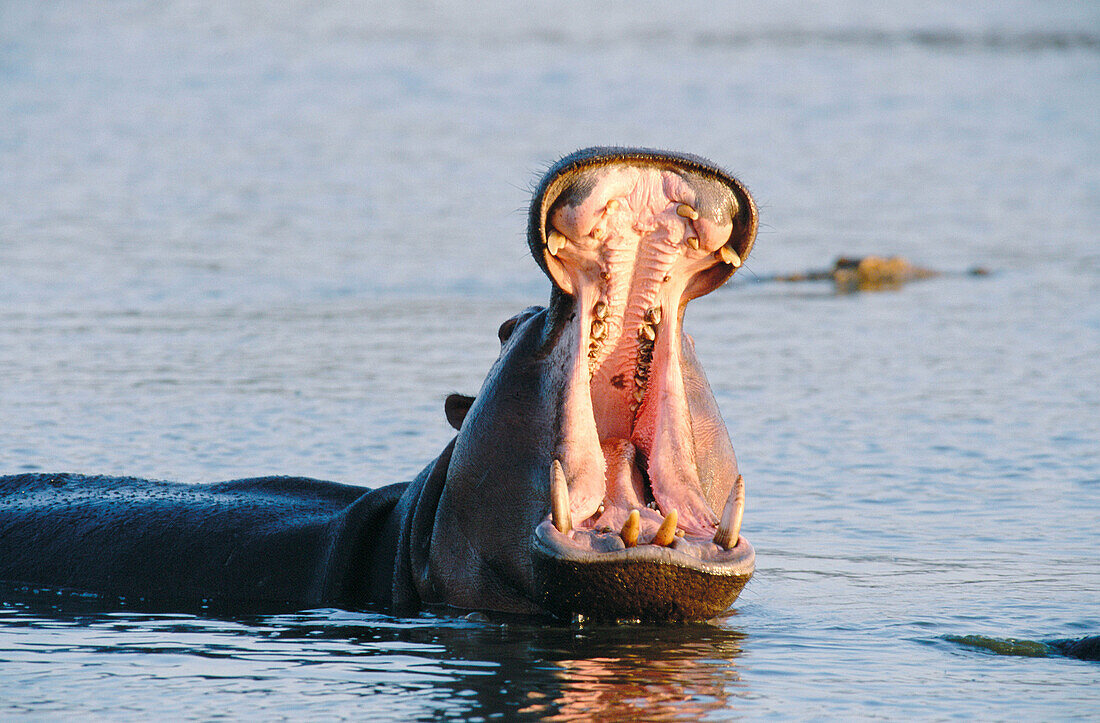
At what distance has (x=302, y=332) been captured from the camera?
Answer: 1134cm

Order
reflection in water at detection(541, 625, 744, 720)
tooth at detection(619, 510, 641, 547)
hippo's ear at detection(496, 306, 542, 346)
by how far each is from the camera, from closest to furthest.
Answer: reflection in water at detection(541, 625, 744, 720)
tooth at detection(619, 510, 641, 547)
hippo's ear at detection(496, 306, 542, 346)

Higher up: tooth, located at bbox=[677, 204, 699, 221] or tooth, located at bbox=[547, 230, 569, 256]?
tooth, located at bbox=[677, 204, 699, 221]

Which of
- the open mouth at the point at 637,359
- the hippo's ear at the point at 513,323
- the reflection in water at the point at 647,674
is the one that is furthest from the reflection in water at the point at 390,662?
the hippo's ear at the point at 513,323

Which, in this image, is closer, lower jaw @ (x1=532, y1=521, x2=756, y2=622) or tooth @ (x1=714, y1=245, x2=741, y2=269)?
lower jaw @ (x1=532, y1=521, x2=756, y2=622)

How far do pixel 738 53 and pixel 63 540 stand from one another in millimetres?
28262

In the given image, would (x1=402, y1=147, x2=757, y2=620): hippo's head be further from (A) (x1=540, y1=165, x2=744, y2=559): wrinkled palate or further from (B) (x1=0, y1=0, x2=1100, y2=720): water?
(B) (x1=0, y1=0, x2=1100, y2=720): water

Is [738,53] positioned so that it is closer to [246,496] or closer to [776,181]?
[776,181]

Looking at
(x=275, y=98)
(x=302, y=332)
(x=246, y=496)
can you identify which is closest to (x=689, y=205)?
(x=246, y=496)

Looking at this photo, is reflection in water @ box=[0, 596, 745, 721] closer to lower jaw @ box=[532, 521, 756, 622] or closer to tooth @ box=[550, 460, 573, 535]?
lower jaw @ box=[532, 521, 756, 622]

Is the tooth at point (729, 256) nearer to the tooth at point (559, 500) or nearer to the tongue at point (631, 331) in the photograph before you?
the tongue at point (631, 331)

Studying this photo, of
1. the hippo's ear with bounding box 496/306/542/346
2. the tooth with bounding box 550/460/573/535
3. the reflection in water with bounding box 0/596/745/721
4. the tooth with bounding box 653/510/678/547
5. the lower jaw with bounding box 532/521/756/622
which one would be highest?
the hippo's ear with bounding box 496/306/542/346

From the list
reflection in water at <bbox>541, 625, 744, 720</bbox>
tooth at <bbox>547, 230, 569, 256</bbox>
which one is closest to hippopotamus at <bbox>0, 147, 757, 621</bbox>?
tooth at <bbox>547, 230, 569, 256</bbox>

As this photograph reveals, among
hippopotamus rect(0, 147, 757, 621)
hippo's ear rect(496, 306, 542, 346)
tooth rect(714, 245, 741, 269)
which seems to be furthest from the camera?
hippo's ear rect(496, 306, 542, 346)

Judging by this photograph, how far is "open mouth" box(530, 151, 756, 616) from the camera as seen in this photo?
4.67m
